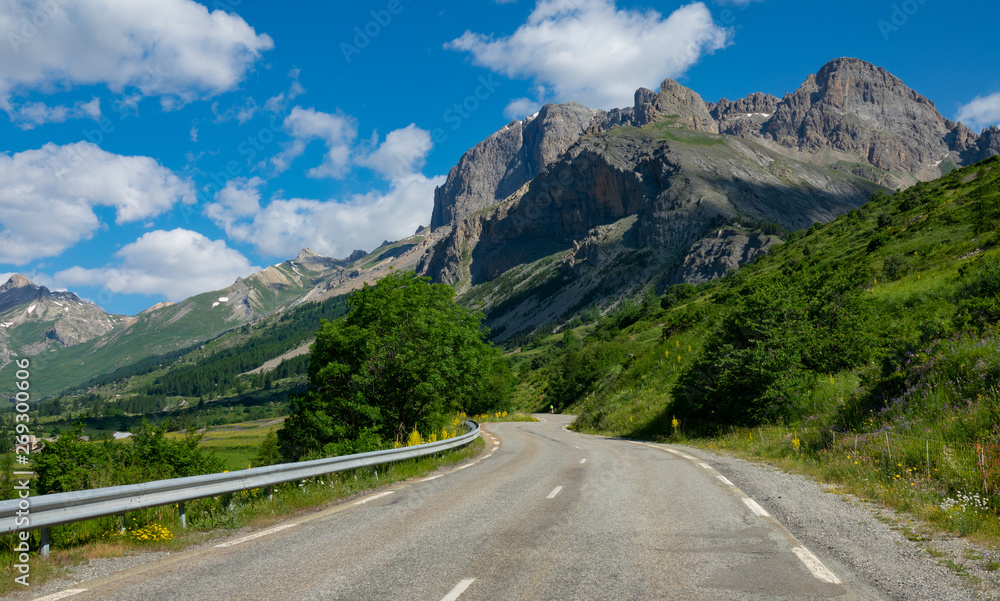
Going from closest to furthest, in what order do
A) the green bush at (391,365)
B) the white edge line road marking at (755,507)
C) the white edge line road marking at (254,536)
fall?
the white edge line road marking at (254,536) < the white edge line road marking at (755,507) < the green bush at (391,365)

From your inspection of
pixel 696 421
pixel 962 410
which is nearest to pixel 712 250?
pixel 696 421

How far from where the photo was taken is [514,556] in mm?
6293

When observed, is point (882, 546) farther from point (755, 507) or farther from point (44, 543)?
point (44, 543)

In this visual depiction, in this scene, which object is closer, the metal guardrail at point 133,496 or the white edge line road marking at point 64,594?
the white edge line road marking at point 64,594

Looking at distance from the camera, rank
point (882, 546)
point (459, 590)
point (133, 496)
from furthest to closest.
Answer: point (133, 496), point (882, 546), point (459, 590)

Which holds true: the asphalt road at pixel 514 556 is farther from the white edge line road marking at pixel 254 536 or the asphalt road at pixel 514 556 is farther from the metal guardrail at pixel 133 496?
the metal guardrail at pixel 133 496

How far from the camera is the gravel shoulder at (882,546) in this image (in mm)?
5156

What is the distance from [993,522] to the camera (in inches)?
272

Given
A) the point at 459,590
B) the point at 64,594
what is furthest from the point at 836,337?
the point at 64,594

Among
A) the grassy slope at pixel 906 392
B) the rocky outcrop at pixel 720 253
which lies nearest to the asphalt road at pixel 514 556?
the grassy slope at pixel 906 392

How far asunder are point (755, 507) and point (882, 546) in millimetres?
2550

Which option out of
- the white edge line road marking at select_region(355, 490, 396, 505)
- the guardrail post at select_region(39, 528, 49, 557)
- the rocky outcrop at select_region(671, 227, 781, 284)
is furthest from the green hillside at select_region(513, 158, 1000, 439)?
Result: the rocky outcrop at select_region(671, 227, 781, 284)

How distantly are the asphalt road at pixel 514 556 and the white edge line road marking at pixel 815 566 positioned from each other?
0.01m

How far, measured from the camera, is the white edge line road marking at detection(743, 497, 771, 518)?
845cm
